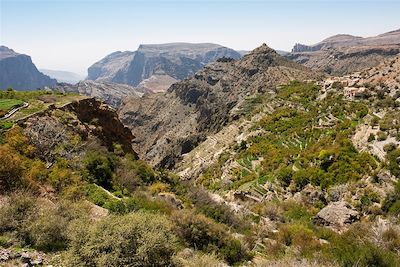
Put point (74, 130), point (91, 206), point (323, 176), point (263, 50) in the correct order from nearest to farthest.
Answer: point (91, 206)
point (74, 130)
point (323, 176)
point (263, 50)

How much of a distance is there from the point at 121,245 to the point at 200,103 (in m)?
130

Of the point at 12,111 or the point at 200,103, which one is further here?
the point at 200,103

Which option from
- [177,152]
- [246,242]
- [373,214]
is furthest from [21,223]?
[177,152]

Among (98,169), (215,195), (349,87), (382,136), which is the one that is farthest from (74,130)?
(349,87)

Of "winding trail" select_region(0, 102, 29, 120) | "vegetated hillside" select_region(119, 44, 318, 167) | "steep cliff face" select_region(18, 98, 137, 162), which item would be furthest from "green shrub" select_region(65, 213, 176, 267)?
"vegetated hillside" select_region(119, 44, 318, 167)

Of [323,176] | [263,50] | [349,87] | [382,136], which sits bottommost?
[323,176]

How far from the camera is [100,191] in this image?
81.1 feet

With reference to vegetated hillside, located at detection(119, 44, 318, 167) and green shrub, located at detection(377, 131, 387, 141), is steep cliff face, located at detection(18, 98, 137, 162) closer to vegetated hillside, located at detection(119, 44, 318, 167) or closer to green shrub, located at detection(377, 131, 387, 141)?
green shrub, located at detection(377, 131, 387, 141)

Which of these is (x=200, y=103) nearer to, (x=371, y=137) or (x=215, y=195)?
(x=215, y=195)

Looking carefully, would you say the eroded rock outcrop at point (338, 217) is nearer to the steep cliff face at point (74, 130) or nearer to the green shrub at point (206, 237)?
the green shrub at point (206, 237)

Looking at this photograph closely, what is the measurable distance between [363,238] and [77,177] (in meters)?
17.4

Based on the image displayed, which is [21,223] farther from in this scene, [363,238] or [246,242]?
[363,238]

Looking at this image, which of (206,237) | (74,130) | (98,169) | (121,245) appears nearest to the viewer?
(121,245)

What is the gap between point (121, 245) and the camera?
12.2 m
